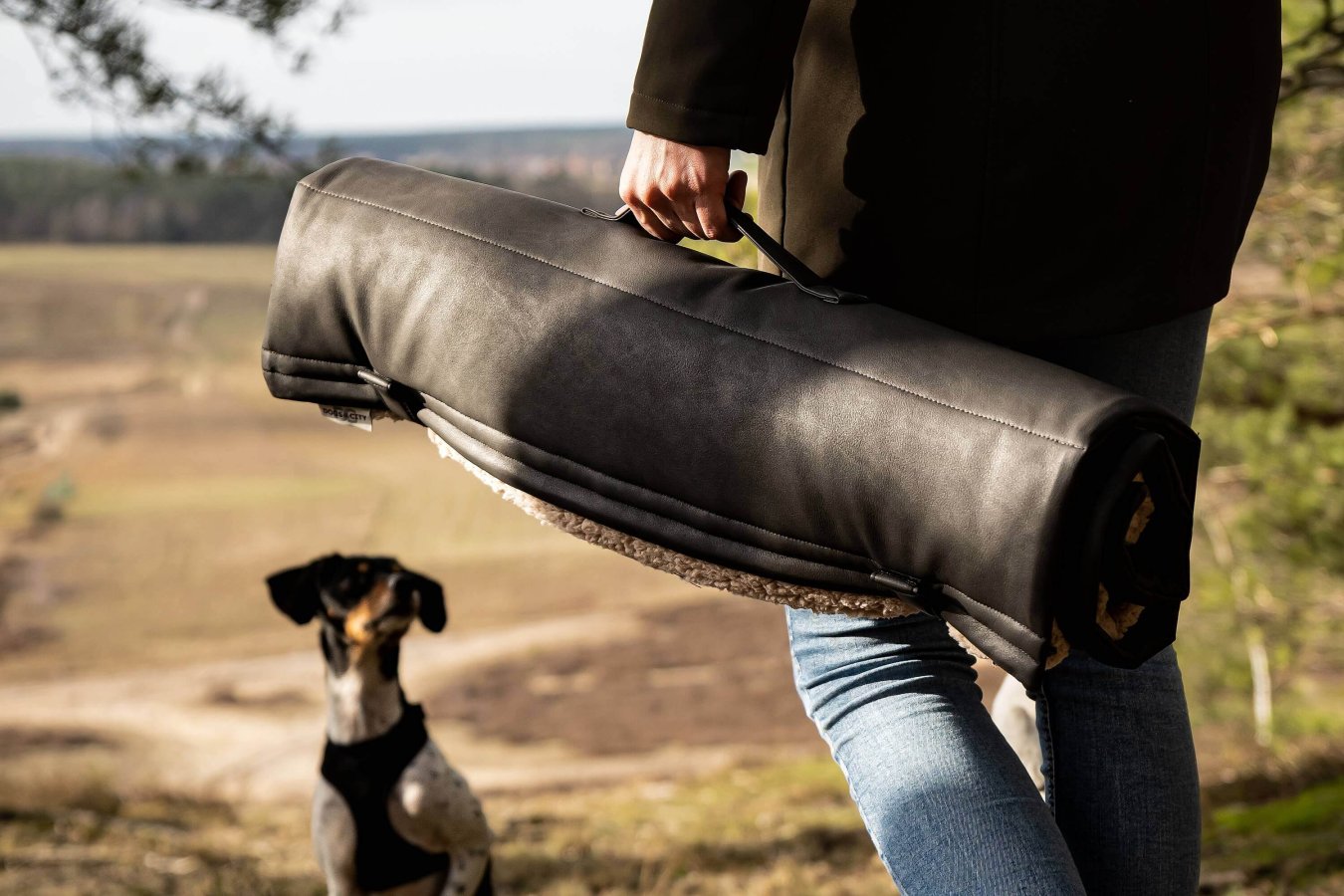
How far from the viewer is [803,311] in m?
1.07

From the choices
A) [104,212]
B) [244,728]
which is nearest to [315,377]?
[244,728]

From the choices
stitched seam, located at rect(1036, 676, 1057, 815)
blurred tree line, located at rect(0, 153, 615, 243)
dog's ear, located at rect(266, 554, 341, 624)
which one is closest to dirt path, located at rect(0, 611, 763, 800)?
blurred tree line, located at rect(0, 153, 615, 243)

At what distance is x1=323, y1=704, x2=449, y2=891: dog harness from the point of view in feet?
7.64

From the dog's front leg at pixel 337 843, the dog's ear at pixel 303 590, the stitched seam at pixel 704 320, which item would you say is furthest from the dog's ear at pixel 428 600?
the stitched seam at pixel 704 320

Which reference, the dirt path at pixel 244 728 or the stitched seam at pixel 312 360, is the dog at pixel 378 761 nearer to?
the stitched seam at pixel 312 360

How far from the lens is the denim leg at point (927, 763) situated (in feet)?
3.35

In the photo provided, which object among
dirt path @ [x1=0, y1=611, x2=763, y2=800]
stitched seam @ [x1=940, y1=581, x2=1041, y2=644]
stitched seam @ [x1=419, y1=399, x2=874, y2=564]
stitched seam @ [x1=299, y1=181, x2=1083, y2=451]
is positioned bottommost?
dirt path @ [x1=0, y1=611, x2=763, y2=800]

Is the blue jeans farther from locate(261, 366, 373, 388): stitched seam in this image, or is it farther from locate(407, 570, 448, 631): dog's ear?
locate(407, 570, 448, 631): dog's ear

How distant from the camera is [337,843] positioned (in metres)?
2.32

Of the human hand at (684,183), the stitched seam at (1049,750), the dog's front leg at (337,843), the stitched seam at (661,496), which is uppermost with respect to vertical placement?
the human hand at (684,183)

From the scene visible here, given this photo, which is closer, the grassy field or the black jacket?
the black jacket

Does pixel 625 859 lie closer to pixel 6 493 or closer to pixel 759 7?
pixel 759 7

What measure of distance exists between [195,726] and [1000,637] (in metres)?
14.1

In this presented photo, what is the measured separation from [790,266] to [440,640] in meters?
18.1
